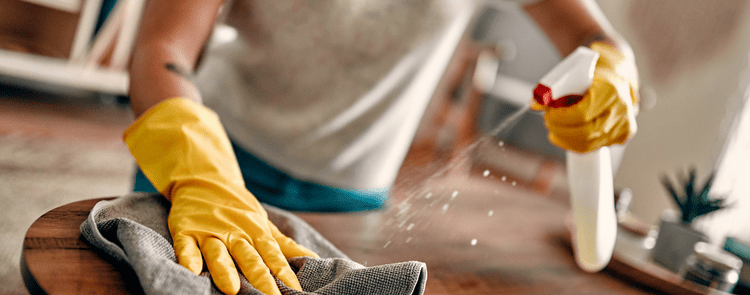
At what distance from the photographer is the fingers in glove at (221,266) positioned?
0.38 meters

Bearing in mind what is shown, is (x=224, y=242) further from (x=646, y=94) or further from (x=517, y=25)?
(x=517, y=25)

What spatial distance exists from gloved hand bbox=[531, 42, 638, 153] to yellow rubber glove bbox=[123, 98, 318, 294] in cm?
43

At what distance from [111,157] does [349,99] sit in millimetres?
1801

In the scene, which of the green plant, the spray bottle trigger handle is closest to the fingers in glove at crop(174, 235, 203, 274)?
the spray bottle trigger handle

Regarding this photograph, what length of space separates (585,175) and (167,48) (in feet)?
2.14

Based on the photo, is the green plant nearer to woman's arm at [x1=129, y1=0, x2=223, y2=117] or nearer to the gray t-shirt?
the gray t-shirt

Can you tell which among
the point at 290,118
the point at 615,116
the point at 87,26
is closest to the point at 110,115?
the point at 87,26

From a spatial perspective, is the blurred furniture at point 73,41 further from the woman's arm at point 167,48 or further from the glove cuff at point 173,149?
the glove cuff at point 173,149

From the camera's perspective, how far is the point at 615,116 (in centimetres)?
70

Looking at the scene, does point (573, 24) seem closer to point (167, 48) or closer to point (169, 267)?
point (167, 48)

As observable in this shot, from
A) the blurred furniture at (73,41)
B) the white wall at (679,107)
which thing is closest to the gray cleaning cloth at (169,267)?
the blurred furniture at (73,41)

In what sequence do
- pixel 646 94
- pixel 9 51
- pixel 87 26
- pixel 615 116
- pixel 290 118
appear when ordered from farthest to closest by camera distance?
pixel 646 94 < pixel 87 26 < pixel 9 51 < pixel 290 118 < pixel 615 116

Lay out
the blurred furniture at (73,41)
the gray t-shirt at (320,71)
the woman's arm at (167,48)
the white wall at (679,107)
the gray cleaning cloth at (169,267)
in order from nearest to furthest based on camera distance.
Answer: the gray cleaning cloth at (169,267) → the woman's arm at (167,48) → the gray t-shirt at (320,71) → the blurred furniture at (73,41) → the white wall at (679,107)

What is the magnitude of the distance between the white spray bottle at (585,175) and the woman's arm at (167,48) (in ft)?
1.63
